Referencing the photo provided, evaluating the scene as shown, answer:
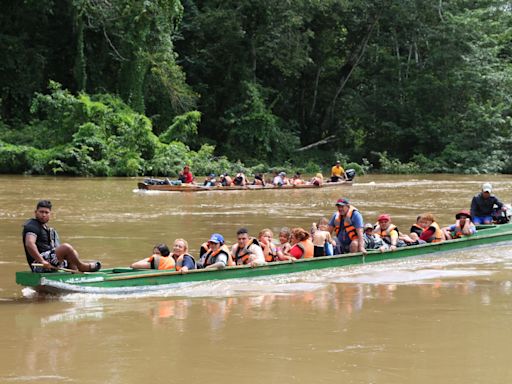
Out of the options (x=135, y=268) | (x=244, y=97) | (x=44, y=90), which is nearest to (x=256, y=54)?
(x=244, y=97)

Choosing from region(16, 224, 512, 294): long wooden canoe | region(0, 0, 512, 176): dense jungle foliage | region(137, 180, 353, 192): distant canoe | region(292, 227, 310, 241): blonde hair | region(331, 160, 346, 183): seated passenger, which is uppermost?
region(0, 0, 512, 176): dense jungle foliage

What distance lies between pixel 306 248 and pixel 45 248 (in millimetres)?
3793

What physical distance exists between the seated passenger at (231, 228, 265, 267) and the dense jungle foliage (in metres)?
22.8

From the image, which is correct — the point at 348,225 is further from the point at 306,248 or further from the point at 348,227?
the point at 306,248

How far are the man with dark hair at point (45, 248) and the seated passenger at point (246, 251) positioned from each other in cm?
212

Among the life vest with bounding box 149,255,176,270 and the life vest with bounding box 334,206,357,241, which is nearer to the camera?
the life vest with bounding box 149,255,176,270

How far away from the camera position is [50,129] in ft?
120

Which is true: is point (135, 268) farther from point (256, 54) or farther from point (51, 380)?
point (256, 54)

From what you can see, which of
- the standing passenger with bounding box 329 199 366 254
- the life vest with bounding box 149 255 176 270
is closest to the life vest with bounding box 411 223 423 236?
the standing passenger with bounding box 329 199 366 254

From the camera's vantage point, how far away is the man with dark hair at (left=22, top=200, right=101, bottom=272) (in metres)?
9.37

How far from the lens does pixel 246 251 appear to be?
36.5 feet

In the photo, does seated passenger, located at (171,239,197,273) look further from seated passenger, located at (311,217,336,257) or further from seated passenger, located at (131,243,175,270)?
seated passenger, located at (311,217,336,257)

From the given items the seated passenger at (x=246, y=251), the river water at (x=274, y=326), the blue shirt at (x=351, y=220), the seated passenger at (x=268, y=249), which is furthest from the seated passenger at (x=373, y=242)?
the seated passenger at (x=246, y=251)

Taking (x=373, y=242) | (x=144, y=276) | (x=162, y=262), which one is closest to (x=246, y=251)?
(x=162, y=262)
